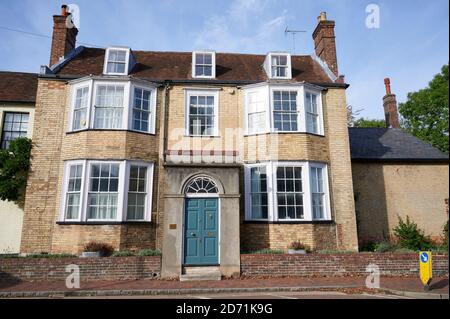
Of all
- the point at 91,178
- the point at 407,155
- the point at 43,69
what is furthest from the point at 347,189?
the point at 43,69

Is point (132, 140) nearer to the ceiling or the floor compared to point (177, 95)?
nearer to the floor

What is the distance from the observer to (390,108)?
21.8 meters

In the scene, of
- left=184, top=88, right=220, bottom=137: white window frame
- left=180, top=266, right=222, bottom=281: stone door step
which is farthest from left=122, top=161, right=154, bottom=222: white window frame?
left=180, top=266, right=222, bottom=281: stone door step

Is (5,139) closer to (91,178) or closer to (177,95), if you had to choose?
(91,178)

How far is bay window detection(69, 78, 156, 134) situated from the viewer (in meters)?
13.1

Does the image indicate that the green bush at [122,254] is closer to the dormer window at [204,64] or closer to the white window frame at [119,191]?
the white window frame at [119,191]

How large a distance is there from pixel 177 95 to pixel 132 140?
3.03 meters

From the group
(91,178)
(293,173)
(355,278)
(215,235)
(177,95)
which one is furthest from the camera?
(177,95)

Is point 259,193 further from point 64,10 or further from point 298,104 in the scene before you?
point 64,10

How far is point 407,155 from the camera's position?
16.7 meters

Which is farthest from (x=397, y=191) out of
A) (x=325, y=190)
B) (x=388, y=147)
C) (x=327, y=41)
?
(x=327, y=41)

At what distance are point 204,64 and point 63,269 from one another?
10669 mm

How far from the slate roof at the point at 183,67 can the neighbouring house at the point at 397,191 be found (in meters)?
5.28

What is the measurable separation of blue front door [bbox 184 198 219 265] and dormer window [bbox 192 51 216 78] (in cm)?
660
